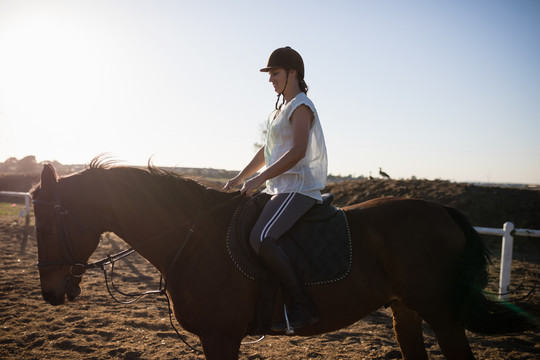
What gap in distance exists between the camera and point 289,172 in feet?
10.7

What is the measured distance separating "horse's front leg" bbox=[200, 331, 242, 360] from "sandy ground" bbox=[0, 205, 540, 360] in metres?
2.14

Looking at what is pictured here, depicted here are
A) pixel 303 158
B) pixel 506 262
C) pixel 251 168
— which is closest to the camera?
pixel 303 158

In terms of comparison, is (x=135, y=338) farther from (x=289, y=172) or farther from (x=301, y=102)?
(x=301, y=102)

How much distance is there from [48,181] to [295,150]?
226 cm

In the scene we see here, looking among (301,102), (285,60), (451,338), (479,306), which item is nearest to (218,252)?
(301,102)

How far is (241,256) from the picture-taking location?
3.11 metres

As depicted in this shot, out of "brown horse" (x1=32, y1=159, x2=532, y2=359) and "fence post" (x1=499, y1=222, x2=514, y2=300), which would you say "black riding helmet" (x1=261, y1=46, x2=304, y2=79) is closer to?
"brown horse" (x1=32, y1=159, x2=532, y2=359)

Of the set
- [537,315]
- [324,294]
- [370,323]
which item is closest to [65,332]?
[324,294]

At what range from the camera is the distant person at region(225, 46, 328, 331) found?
9.93 feet

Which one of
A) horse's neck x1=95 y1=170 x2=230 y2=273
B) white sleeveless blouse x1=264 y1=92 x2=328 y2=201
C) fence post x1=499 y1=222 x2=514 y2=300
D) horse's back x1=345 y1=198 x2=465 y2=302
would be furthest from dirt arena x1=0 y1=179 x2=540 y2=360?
white sleeveless blouse x1=264 y1=92 x2=328 y2=201

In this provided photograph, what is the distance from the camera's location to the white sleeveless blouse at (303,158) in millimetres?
3215

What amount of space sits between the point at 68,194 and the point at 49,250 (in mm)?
528

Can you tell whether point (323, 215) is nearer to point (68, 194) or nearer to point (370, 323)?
point (68, 194)

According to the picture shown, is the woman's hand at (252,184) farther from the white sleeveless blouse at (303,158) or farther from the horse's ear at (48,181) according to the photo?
the horse's ear at (48,181)
